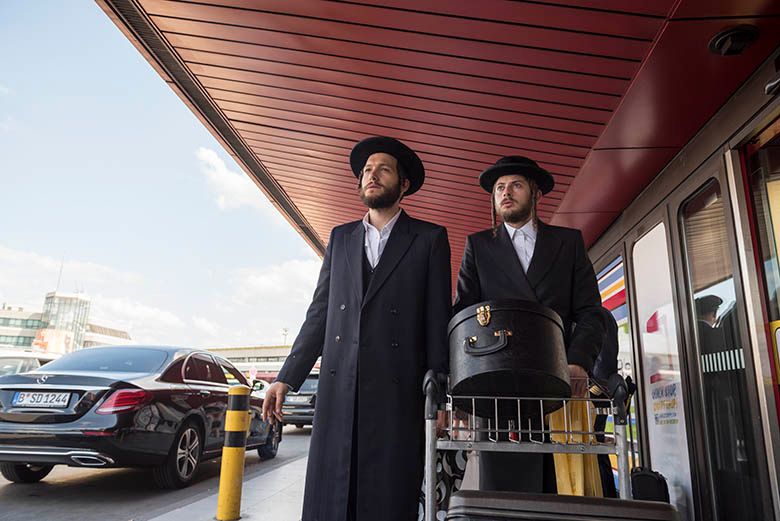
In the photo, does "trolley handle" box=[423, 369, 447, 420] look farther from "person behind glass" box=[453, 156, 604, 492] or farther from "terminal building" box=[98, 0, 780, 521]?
"terminal building" box=[98, 0, 780, 521]

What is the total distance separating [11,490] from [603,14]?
602 centimetres

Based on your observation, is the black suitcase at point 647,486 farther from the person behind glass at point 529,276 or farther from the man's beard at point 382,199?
the man's beard at point 382,199

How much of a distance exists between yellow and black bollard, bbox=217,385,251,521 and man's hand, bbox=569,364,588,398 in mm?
2998

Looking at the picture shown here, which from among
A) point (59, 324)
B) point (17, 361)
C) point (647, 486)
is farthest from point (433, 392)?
point (59, 324)

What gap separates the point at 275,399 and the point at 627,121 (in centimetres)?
295

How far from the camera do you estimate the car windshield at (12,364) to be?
9211 millimetres

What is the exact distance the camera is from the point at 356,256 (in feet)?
8.24

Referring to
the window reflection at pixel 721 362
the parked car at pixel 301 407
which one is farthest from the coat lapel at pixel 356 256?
the parked car at pixel 301 407

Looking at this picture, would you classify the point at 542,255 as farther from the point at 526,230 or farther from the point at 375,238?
the point at 375,238

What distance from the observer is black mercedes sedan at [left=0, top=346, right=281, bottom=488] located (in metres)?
4.53

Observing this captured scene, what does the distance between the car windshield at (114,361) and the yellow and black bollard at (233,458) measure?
Result: 4.55 feet

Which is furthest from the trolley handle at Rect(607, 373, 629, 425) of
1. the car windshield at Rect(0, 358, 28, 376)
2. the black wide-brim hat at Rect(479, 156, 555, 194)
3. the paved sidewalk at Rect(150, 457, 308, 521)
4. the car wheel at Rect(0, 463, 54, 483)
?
the car windshield at Rect(0, 358, 28, 376)

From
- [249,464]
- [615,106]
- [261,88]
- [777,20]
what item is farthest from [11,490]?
[777,20]

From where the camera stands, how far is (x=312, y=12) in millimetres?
3316
